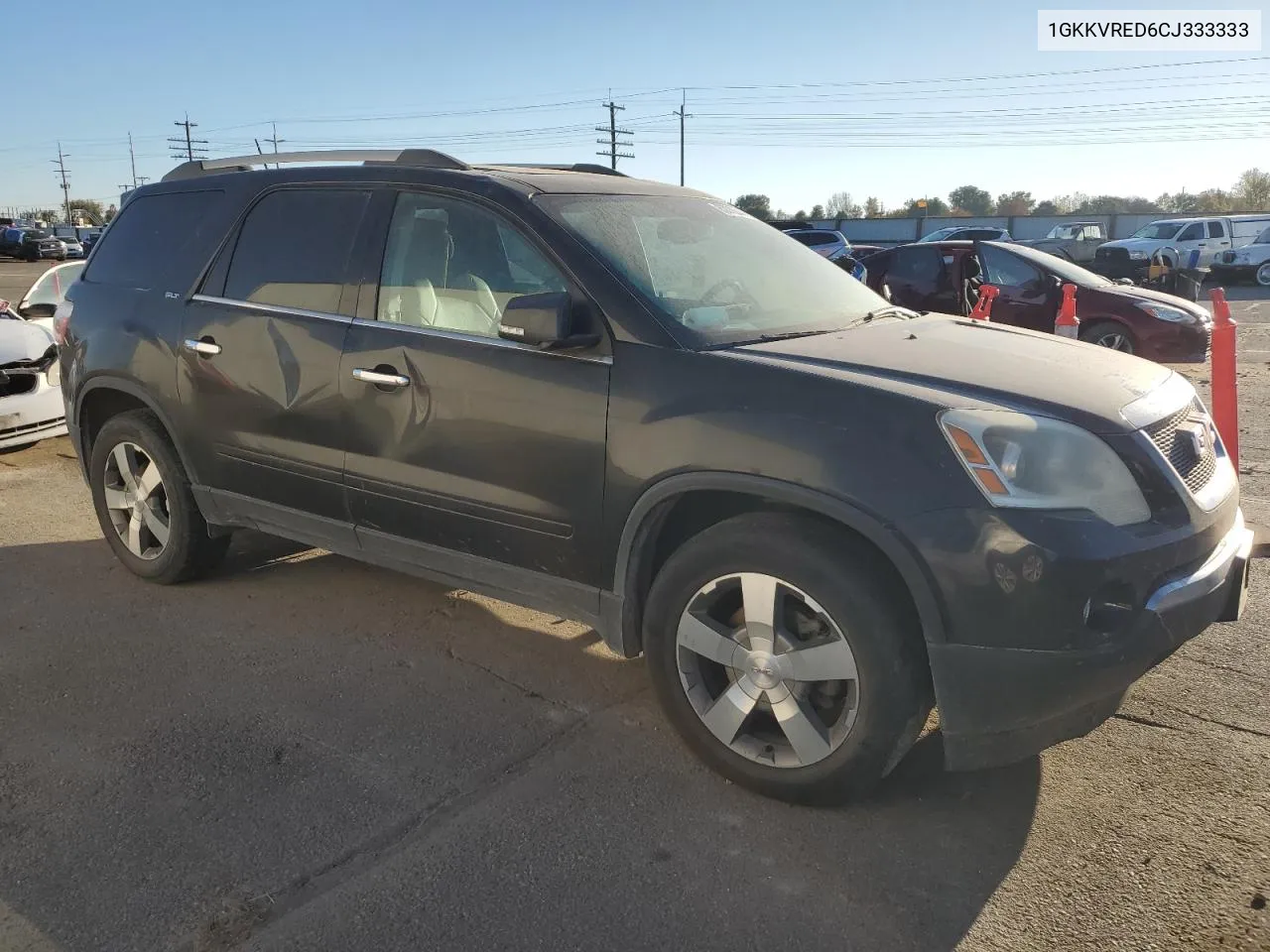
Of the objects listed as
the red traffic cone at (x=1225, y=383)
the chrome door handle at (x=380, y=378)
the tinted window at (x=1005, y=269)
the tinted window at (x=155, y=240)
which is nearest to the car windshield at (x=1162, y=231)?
the tinted window at (x=1005, y=269)

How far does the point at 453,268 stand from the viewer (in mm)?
3625

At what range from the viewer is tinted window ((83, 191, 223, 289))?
14.5 ft

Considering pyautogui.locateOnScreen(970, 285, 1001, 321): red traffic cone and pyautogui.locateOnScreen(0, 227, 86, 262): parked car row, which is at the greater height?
pyautogui.locateOnScreen(0, 227, 86, 262): parked car row

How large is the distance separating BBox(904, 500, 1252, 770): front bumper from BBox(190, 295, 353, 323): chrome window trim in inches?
96.5

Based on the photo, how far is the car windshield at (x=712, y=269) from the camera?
10.8ft

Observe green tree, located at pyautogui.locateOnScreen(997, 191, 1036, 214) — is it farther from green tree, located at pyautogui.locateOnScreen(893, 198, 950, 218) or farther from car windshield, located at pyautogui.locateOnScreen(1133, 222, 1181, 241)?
car windshield, located at pyautogui.locateOnScreen(1133, 222, 1181, 241)

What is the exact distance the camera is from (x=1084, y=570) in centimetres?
246

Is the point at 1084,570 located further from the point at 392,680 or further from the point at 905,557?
the point at 392,680

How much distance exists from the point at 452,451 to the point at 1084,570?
2.01m

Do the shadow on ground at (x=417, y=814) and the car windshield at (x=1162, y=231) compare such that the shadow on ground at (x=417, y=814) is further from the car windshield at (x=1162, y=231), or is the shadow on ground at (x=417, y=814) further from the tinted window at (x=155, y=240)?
the car windshield at (x=1162, y=231)

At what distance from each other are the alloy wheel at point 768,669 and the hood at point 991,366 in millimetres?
679

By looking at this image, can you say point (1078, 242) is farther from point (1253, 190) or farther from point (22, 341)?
point (1253, 190)

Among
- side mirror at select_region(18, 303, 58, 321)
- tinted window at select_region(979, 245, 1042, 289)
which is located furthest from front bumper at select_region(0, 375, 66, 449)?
tinted window at select_region(979, 245, 1042, 289)

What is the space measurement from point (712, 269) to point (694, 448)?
102 centimetres
